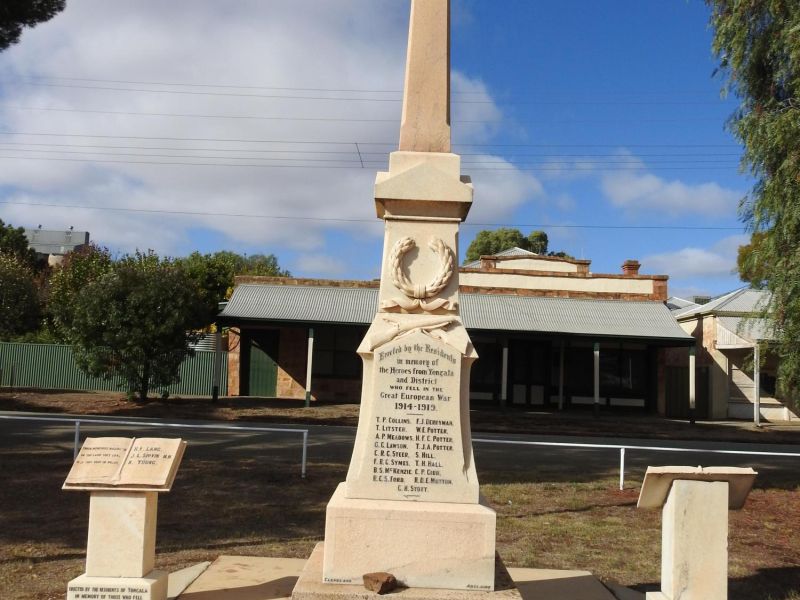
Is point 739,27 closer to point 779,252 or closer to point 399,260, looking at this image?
point 779,252

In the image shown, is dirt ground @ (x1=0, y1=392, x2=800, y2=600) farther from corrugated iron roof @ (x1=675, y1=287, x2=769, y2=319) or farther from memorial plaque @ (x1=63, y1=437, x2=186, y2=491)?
corrugated iron roof @ (x1=675, y1=287, x2=769, y2=319)

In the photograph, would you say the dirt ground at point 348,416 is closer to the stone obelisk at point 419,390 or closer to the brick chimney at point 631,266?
the brick chimney at point 631,266

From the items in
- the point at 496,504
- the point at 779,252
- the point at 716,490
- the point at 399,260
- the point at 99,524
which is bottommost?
the point at 496,504

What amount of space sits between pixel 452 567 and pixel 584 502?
6.10m

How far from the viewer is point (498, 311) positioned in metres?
26.7

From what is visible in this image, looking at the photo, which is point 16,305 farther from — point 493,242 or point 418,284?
point 493,242

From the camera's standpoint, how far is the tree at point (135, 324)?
73.4 feet

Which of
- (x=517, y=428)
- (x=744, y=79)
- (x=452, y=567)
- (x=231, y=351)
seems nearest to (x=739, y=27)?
(x=744, y=79)

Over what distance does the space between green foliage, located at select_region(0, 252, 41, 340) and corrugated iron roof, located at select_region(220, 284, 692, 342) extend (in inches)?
386

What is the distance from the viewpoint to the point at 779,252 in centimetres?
1070

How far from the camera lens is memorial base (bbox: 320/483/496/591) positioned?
17.2 feet

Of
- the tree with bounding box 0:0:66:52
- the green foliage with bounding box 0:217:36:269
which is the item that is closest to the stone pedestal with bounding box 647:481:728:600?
the tree with bounding box 0:0:66:52

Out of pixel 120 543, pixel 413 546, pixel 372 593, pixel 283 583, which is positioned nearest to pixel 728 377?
pixel 283 583

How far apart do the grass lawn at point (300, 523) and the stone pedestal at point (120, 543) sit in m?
0.93
